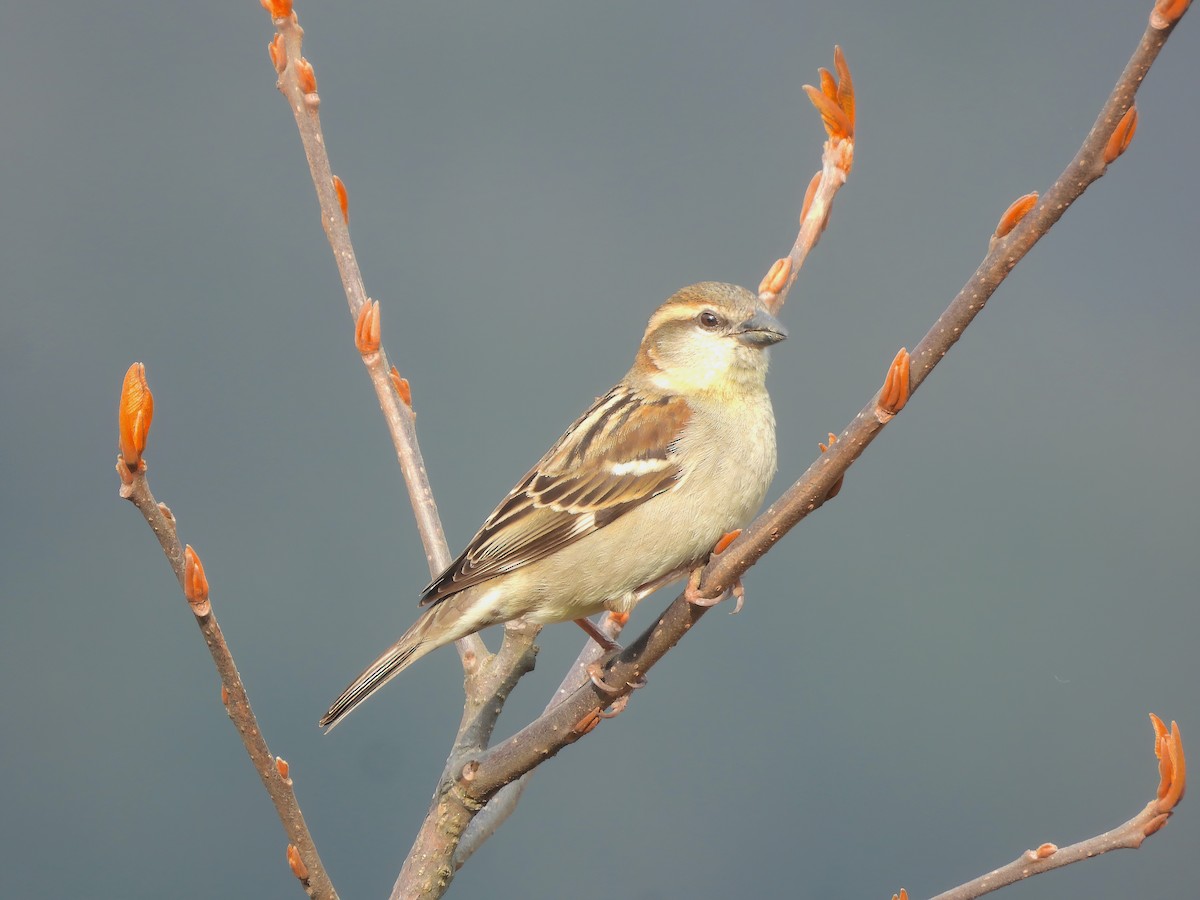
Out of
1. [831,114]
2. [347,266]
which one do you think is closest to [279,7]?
[347,266]

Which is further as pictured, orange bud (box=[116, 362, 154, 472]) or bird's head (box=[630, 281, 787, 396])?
bird's head (box=[630, 281, 787, 396])

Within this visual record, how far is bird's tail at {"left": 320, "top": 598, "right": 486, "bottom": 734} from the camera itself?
1.67 meters

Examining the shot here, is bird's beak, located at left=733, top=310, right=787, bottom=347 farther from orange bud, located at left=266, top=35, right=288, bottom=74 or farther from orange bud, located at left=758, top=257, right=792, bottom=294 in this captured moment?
orange bud, located at left=266, top=35, right=288, bottom=74

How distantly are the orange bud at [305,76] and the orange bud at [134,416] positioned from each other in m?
0.81

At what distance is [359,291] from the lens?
69.4 inches

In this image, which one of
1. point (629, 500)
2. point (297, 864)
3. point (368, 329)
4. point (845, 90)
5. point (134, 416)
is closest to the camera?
point (134, 416)

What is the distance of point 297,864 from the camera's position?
49.5 inches

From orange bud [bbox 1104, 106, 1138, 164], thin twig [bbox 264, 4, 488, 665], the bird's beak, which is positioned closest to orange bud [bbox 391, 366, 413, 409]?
thin twig [bbox 264, 4, 488, 665]

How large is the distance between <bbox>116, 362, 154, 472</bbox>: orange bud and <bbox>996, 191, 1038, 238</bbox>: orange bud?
720 millimetres

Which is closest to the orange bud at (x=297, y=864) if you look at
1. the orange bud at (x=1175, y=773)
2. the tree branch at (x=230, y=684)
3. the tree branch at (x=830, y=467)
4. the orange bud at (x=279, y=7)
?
the tree branch at (x=230, y=684)

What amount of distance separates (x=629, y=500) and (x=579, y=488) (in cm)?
11

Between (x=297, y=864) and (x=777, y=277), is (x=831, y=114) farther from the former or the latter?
(x=297, y=864)

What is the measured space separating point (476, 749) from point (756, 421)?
0.69 meters

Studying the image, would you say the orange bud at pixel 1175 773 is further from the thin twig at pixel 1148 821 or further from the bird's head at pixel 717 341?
the bird's head at pixel 717 341
